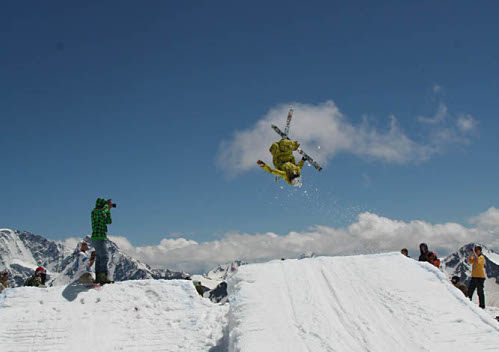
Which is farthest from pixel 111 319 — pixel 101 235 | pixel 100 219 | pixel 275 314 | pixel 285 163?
pixel 285 163

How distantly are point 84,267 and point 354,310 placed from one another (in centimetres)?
818

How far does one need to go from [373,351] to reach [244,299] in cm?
289

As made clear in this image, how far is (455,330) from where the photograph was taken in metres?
7.12

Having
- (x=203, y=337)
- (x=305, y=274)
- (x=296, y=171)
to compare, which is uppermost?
(x=296, y=171)

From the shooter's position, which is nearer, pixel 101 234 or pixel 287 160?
pixel 101 234

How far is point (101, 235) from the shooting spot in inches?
468

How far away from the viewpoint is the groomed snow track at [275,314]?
7.06 meters

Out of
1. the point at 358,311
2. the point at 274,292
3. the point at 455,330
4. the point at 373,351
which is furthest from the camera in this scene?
the point at 274,292

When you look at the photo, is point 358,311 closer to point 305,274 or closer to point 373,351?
point 373,351

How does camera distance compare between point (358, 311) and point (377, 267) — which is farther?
point (377, 267)

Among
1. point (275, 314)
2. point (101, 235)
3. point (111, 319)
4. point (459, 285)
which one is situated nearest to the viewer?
point (275, 314)

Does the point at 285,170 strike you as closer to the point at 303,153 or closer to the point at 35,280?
the point at 303,153

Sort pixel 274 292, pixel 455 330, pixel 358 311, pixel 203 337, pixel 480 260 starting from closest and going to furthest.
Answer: pixel 455 330 < pixel 358 311 < pixel 274 292 < pixel 203 337 < pixel 480 260

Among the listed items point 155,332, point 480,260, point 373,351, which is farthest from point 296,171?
point 373,351
